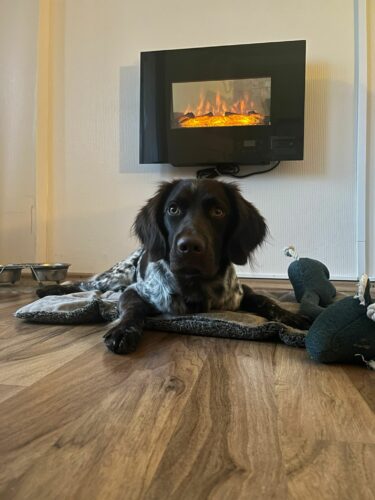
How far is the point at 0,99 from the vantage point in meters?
4.33

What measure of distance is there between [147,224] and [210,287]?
0.39 m

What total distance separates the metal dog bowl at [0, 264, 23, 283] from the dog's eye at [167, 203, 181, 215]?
192cm

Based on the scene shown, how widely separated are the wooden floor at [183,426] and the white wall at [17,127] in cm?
329

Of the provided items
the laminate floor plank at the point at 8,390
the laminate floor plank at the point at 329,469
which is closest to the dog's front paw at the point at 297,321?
the laminate floor plank at the point at 329,469

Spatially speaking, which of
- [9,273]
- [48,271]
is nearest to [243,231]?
[48,271]

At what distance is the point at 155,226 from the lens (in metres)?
1.88

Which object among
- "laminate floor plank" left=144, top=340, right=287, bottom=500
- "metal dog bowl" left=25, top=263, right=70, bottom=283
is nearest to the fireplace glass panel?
"metal dog bowl" left=25, top=263, right=70, bottom=283

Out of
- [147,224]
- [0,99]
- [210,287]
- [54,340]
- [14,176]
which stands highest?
[0,99]

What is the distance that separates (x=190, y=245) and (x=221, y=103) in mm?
2720

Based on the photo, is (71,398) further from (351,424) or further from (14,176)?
(14,176)

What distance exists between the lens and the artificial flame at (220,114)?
153 inches

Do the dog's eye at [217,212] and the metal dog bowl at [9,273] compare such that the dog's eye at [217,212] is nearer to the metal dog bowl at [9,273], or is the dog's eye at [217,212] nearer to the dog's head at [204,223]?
the dog's head at [204,223]

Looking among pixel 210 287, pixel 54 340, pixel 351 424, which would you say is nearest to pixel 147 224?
pixel 210 287

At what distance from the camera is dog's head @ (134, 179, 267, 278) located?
1720mm
